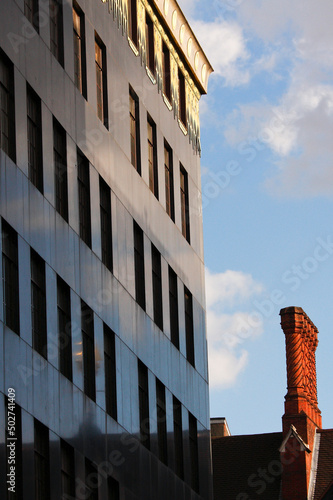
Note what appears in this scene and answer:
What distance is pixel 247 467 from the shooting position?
69.7 metres

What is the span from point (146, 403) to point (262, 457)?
36.6m

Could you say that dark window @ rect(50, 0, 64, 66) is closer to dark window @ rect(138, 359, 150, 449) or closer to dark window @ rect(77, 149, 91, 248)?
dark window @ rect(77, 149, 91, 248)

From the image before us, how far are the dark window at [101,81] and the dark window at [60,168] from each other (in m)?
3.62

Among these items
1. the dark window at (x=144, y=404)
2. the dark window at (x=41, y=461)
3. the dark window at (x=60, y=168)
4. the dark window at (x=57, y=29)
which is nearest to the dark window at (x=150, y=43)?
the dark window at (x=57, y=29)

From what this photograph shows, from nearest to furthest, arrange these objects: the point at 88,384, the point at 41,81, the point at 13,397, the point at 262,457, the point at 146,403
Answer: the point at 13,397, the point at 41,81, the point at 88,384, the point at 146,403, the point at 262,457

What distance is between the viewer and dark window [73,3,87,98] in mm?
31844

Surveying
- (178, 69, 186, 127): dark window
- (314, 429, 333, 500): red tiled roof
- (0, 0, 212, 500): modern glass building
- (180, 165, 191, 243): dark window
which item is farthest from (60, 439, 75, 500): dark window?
(314, 429, 333, 500): red tiled roof

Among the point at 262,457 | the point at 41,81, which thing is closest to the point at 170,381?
the point at 41,81

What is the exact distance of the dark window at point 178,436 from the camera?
38.4 m

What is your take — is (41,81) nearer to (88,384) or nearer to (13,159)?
(13,159)

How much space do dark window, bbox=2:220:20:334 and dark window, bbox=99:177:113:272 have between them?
6648 mm

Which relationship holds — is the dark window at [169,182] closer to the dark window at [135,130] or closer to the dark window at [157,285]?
the dark window at [157,285]

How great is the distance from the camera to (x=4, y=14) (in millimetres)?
26391

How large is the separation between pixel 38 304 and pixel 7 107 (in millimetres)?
4502
